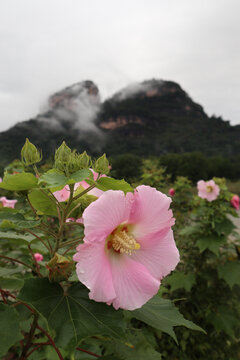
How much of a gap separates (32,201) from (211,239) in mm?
2359

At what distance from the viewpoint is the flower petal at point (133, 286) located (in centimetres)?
53

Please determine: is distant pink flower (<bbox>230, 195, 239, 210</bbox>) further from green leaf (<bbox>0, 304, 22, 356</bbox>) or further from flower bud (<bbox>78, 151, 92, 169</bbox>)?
green leaf (<bbox>0, 304, 22, 356</bbox>)

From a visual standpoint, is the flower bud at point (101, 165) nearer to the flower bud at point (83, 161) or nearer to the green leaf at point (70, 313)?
the flower bud at point (83, 161)

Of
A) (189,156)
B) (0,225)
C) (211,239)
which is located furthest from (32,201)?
(189,156)

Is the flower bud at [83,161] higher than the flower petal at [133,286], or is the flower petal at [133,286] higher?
the flower bud at [83,161]

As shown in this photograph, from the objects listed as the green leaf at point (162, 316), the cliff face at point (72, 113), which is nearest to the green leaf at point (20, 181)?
the green leaf at point (162, 316)

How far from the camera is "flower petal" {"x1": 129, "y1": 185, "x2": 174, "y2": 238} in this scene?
577 millimetres

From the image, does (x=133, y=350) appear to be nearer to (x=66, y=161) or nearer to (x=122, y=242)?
(x=122, y=242)

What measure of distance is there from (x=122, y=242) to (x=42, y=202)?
28 cm

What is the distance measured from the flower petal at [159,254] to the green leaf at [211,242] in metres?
2.10

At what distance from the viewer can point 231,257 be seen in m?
2.71

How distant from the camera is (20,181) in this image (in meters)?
0.60

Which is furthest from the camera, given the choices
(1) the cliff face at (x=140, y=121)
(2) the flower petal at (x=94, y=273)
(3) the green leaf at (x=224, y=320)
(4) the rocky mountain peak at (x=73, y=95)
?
(4) the rocky mountain peak at (x=73, y=95)

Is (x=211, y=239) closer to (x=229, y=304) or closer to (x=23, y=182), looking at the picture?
(x=229, y=304)
